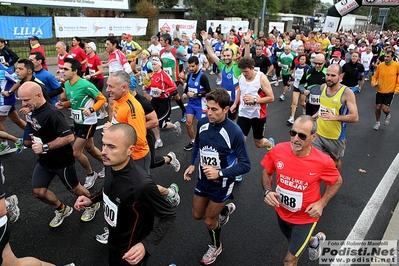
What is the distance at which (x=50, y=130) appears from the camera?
151 inches

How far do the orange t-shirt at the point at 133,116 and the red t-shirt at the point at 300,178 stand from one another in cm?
180

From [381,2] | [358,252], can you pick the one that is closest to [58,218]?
[358,252]

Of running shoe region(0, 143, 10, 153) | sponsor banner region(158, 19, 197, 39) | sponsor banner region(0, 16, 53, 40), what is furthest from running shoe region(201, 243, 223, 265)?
sponsor banner region(158, 19, 197, 39)

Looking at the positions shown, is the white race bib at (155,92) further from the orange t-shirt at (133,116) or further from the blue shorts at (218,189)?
the blue shorts at (218,189)

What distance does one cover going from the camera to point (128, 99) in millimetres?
4016

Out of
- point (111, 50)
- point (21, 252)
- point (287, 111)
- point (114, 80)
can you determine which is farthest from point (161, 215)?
point (287, 111)

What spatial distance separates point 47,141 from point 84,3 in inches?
680

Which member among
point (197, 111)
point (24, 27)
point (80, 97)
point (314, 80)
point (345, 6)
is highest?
point (345, 6)

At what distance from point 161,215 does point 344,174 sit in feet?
15.8

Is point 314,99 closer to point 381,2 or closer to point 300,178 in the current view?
point 300,178

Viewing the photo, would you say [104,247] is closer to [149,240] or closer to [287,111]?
[149,240]

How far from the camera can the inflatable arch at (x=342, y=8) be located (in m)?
19.2

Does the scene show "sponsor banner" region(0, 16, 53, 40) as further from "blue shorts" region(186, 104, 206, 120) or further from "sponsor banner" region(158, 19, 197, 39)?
"blue shorts" region(186, 104, 206, 120)

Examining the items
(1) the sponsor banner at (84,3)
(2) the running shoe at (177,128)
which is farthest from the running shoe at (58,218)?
(1) the sponsor banner at (84,3)
